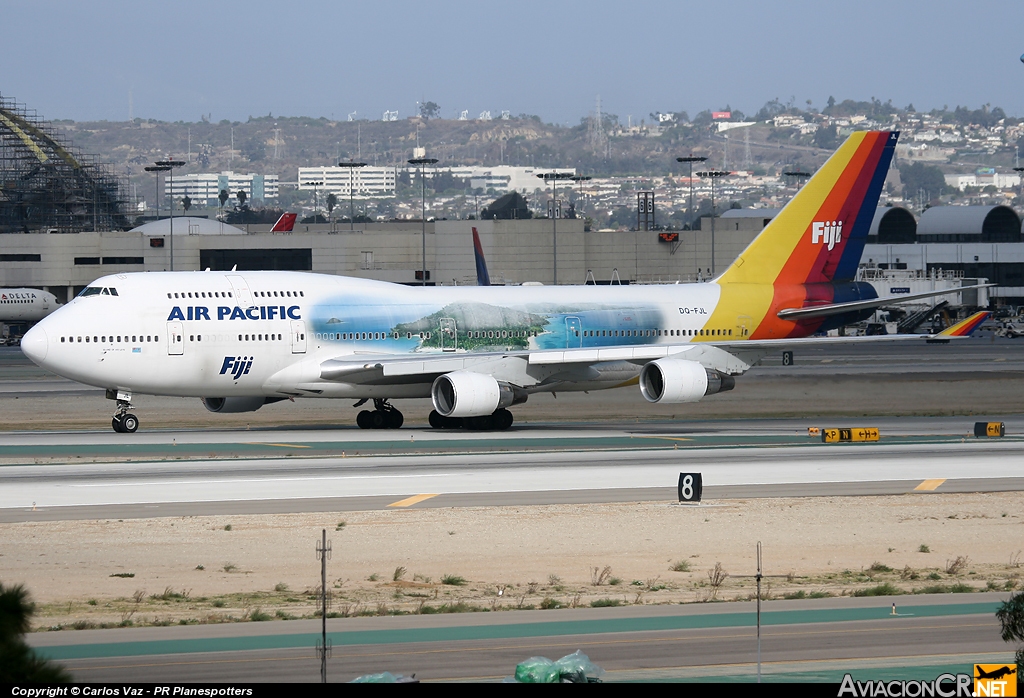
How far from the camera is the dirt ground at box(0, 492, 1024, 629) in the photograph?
2166 cm

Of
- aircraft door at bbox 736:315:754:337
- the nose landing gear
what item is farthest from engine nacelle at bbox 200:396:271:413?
aircraft door at bbox 736:315:754:337

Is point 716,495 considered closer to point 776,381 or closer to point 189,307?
point 189,307

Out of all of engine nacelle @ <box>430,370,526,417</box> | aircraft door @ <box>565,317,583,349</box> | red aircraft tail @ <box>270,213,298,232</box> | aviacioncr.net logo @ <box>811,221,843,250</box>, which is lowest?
engine nacelle @ <box>430,370,526,417</box>

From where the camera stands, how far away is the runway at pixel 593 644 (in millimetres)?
16688

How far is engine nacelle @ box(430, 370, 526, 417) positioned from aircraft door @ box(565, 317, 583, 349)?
470 cm

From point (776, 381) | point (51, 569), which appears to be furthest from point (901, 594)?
point (776, 381)

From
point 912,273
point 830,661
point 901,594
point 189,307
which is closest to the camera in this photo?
point 830,661

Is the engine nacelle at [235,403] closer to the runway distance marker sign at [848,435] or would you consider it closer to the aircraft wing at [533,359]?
the aircraft wing at [533,359]

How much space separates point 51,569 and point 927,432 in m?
31.0

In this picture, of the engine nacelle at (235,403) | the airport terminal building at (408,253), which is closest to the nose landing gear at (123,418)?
the engine nacelle at (235,403)

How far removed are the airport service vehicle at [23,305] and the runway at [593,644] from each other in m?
113

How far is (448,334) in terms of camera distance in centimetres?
4644

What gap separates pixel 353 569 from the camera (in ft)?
79.1

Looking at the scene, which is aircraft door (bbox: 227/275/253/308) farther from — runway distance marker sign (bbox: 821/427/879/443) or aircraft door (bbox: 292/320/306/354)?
runway distance marker sign (bbox: 821/427/879/443)
